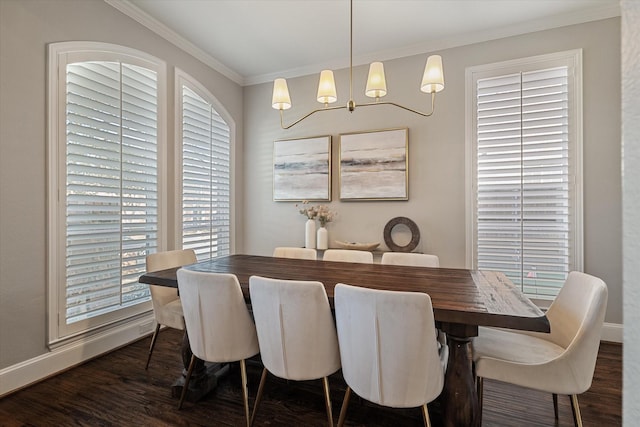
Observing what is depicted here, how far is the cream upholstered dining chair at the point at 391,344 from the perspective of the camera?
1.30 meters

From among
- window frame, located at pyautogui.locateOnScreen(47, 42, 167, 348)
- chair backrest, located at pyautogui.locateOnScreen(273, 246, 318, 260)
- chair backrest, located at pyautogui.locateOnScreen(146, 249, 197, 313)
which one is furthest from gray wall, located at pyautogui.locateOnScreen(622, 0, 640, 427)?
window frame, located at pyautogui.locateOnScreen(47, 42, 167, 348)

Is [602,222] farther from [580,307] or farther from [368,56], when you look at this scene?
[368,56]

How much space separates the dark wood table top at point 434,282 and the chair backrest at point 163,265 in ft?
1.12

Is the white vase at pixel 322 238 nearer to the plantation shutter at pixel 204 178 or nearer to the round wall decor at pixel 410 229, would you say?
the round wall decor at pixel 410 229

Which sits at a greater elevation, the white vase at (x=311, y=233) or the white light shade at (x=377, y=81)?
the white light shade at (x=377, y=81)

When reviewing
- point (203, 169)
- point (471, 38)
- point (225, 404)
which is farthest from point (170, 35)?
point (225, 404)

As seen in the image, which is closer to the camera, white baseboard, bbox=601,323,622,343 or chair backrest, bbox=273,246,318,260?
white baseboard, bbox=601,323,622,343

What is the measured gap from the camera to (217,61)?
12.5 feet

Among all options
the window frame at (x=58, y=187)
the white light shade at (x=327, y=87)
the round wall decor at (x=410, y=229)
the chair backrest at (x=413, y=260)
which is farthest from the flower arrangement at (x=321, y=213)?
the window frame at (x=58, y=187)

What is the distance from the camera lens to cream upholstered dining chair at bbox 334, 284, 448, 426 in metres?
1.30

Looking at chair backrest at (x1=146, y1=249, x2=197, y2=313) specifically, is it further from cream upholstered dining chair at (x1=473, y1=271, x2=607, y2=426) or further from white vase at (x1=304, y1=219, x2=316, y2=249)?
cream upholstered dining chair at (x1=473, y1=271, x2=607, y2=426)

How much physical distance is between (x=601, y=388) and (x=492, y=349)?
1.19 m

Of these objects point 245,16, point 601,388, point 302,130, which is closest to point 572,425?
point 601,388

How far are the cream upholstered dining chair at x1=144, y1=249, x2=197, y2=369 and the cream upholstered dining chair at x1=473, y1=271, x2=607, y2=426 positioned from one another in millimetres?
1945
